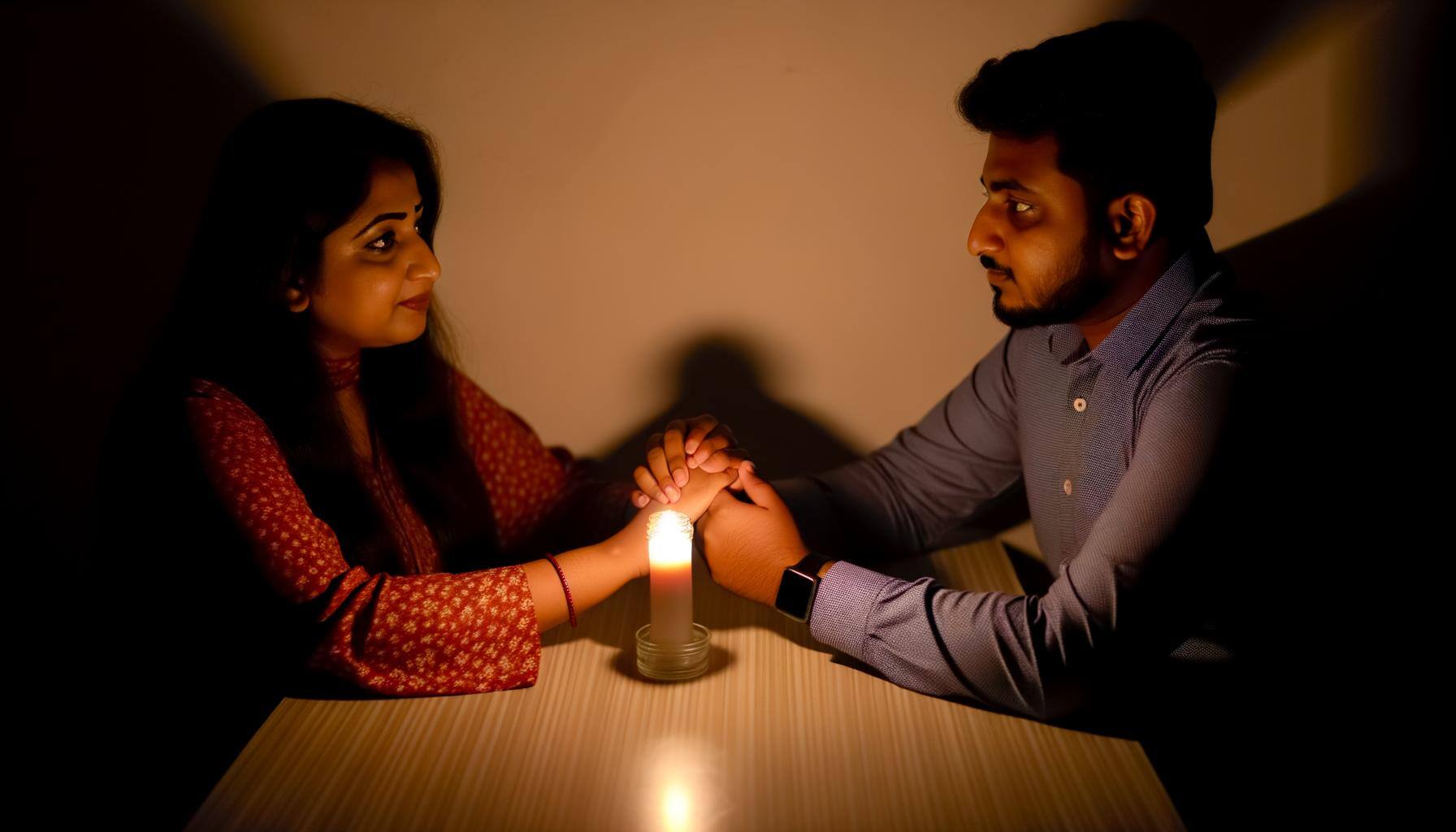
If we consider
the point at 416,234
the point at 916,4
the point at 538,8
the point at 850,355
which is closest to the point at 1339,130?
the point at 916,4

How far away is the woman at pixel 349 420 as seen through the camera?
1.24 metres

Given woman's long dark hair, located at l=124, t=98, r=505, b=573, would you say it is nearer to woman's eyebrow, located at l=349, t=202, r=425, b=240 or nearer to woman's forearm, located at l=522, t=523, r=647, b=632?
woman's eyebrow, located at l=349, t=202, r=425, b=240

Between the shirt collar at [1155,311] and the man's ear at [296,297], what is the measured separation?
1.09 meters

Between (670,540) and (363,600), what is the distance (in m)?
0.38

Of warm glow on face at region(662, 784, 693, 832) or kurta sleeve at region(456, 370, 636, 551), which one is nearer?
warm glow on face at region(662, 784, 693, 832)

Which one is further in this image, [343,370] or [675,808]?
[343,370]

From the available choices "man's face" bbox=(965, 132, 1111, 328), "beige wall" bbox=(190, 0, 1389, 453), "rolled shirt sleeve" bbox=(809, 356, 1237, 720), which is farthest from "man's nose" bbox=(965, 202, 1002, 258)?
"beige wall" bbox=(190, 0, 1389, 453)

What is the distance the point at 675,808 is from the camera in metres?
1.02

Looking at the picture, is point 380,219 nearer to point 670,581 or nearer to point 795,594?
point 670,581

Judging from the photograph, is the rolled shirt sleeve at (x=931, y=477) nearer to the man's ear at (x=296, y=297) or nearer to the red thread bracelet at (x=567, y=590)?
the red thread bracelet at (x=567, y=590)

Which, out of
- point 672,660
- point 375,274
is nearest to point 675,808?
point 672,660

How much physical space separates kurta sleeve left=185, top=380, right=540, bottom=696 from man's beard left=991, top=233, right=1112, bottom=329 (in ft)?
2.55

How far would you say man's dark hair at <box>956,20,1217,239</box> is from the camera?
1.31m

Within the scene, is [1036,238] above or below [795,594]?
above
